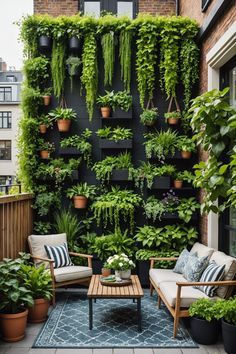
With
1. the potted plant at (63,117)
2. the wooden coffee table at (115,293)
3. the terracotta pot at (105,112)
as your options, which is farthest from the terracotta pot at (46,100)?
the wooden coffee table at (115,293)

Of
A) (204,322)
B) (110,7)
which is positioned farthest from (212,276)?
(110,7)

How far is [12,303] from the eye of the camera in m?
3.98

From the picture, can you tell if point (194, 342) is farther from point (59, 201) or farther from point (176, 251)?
point (59, 201)

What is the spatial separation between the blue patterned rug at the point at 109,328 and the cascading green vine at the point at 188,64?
327 cm

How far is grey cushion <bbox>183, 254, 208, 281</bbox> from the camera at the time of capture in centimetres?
438

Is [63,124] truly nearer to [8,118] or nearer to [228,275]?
[228,275]

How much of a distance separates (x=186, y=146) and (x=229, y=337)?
310cm

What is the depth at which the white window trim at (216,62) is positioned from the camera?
179 inches

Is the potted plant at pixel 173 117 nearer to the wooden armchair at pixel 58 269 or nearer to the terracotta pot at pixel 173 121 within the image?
the terracotta pot at pixel 173 121

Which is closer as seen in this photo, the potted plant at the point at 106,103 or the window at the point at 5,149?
the potted plant at the point at 106,103

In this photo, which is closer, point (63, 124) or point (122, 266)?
point (122, 266)

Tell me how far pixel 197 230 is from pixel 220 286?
6.60 feet

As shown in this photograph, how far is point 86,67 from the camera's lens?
613 centimetres

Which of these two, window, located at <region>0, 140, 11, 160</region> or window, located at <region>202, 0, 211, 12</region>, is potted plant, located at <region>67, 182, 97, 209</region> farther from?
window, located at <region>0, 140, 11, 160</region>
